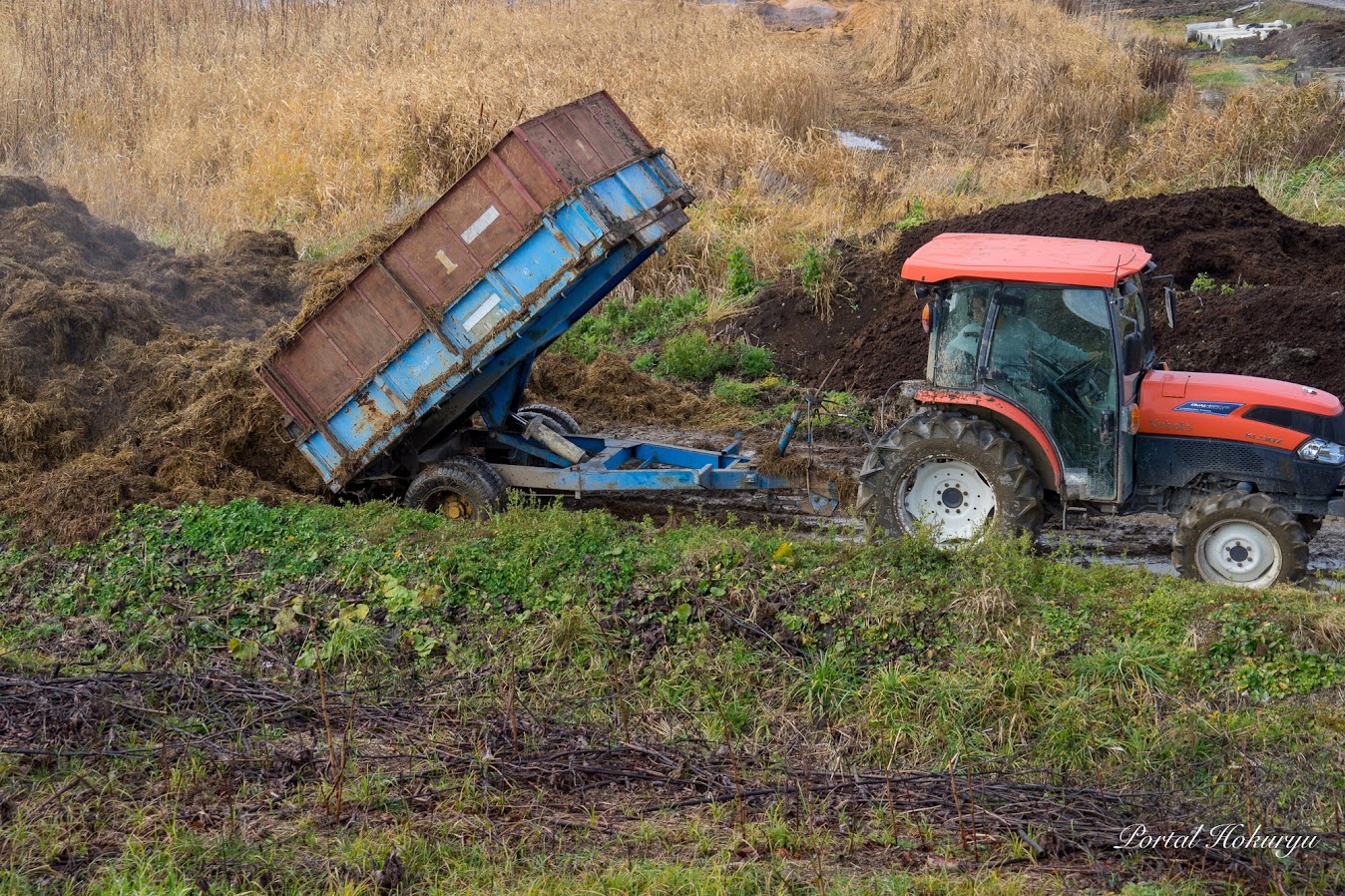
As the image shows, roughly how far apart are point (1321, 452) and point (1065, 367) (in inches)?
59.5

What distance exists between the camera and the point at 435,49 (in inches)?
866

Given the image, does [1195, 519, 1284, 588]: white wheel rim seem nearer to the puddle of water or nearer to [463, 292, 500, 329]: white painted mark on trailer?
[463, 292, 500, 329]: white painted mark on trailer

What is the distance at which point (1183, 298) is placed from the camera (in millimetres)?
11641

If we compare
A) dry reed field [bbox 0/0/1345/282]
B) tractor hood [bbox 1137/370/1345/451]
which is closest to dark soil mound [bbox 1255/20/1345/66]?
dry reed field [bbox 0/0/1345/282]

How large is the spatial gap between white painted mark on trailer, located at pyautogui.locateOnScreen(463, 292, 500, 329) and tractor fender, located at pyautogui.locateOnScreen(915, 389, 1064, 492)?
2.82 m

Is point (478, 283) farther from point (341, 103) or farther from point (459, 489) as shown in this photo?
point (341, 103)

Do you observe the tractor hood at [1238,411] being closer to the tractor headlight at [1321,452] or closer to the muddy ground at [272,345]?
the tractor headlight at [1321,452]

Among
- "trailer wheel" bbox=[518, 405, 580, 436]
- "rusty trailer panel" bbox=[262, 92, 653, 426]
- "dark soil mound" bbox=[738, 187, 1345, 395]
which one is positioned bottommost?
"dark soil mound" bbox=[738, 187, 1345, 395]

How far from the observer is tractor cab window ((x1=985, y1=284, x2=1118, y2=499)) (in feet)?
23.0

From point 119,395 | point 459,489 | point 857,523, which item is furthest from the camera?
point 119,395

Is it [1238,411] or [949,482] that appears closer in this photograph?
[1238,411]

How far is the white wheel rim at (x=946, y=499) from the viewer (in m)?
7.49

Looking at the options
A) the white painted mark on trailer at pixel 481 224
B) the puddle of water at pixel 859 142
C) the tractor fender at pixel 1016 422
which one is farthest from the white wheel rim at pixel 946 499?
the puddle of water at pixel 859 142

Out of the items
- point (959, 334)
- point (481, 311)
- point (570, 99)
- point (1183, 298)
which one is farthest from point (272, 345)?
point (570, 99)
